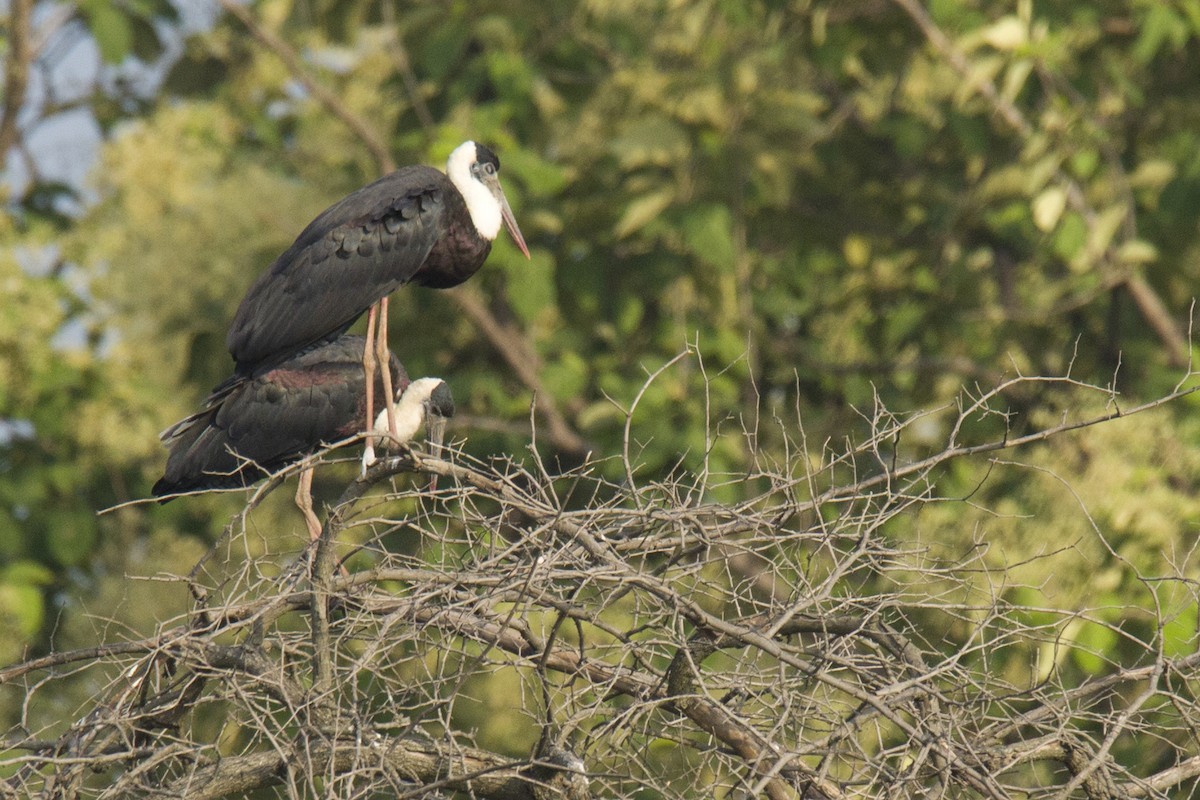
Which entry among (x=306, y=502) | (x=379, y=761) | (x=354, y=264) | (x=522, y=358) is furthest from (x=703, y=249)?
(x=379, y=761)

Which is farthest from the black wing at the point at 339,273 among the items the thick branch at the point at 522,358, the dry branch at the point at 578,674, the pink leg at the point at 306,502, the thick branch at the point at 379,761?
the thick branch at the point at 522,358

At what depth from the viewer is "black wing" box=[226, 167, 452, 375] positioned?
5.64 meters

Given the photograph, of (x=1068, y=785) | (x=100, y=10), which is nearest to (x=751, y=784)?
Answer: (x=1068, y=785)

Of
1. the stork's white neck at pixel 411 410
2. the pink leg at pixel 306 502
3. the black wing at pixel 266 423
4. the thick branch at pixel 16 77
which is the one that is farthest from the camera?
the thick branch at pixel 16 77

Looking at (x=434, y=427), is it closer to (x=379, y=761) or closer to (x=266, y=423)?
(x=266, y=423)

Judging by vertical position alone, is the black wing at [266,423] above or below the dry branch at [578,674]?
below

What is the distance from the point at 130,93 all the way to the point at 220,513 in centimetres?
416

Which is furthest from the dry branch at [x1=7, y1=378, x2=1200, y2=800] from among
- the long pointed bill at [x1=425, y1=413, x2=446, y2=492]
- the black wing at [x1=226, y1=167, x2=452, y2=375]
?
the long pointed bill at [x1=425, y1=413, x2=446, y2=492]

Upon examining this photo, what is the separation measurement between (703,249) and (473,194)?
1571 millimetres

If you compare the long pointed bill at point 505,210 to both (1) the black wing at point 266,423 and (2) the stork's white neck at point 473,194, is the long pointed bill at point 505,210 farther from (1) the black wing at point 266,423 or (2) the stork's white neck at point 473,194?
(1) the black wing at point 266,423

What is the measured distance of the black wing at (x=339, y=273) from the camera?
5641 mm

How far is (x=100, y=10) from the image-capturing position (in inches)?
390

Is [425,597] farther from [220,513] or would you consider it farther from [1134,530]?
[220,513]

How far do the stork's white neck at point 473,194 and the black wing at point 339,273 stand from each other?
23cm
